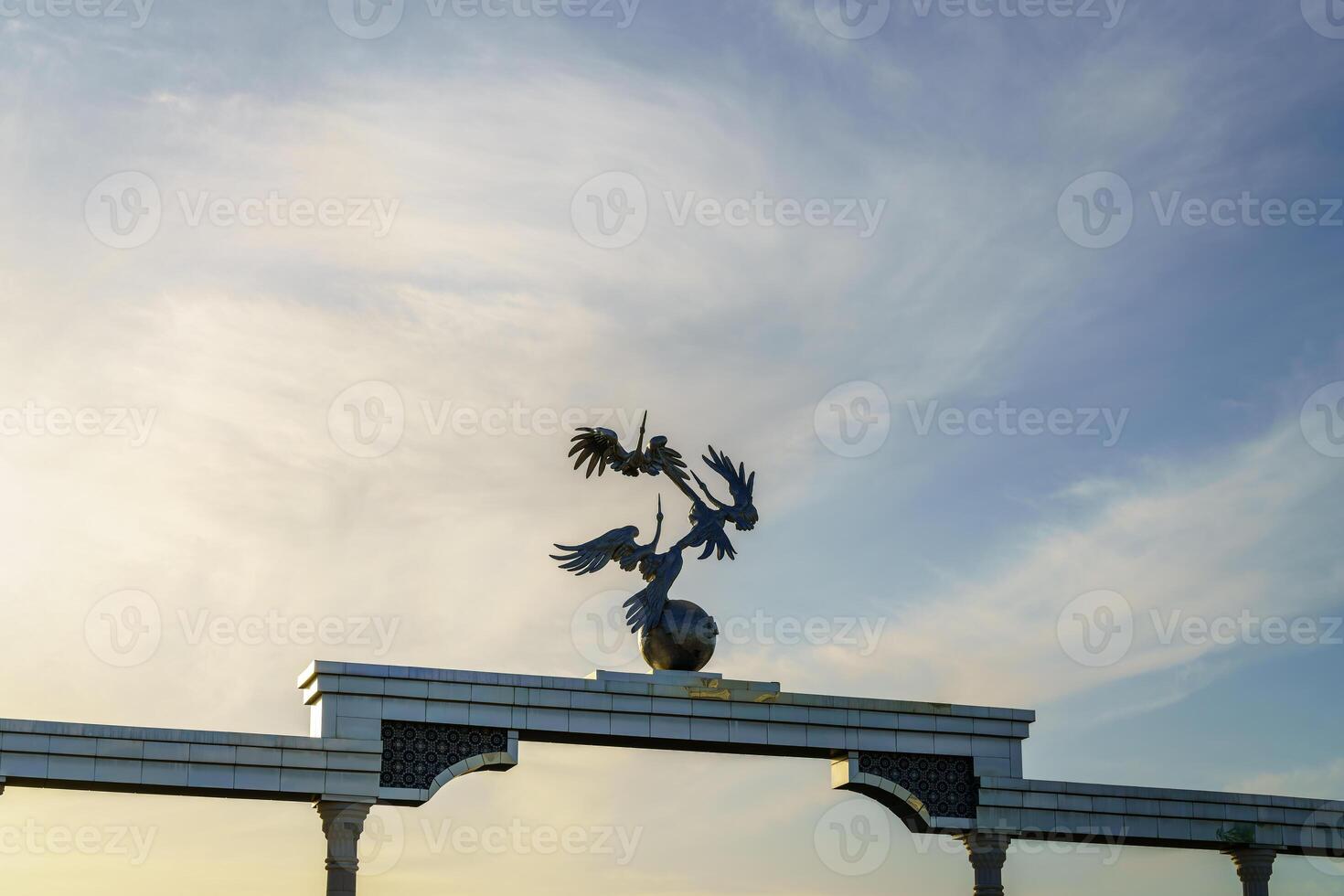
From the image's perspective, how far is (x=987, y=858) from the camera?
22.6 meters

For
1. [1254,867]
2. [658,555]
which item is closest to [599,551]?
[658,555]

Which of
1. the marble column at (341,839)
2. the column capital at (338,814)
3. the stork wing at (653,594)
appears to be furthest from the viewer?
the stork wing at (653,594)

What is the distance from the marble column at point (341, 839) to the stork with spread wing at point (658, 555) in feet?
12.9

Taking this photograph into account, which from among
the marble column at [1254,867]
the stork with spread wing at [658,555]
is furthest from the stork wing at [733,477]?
the marble column at [1254,867]

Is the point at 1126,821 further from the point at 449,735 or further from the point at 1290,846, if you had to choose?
the point at 449,735

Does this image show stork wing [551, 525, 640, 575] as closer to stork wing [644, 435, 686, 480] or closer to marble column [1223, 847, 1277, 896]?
stork wing [644, 435, 686, 480]

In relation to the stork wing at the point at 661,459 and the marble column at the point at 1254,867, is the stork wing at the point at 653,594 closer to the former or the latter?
the stork wing at the point at 661,459

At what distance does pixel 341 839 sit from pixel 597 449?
5.71m

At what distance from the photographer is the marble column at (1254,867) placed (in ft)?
78.0

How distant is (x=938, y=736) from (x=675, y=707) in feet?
11.2

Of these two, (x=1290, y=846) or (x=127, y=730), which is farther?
(x=1290, y=846)

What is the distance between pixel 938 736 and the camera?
22781 millimetres

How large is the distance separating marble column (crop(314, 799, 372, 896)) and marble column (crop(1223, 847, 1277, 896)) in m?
11.4

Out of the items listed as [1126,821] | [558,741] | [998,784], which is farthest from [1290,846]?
[558,741]
